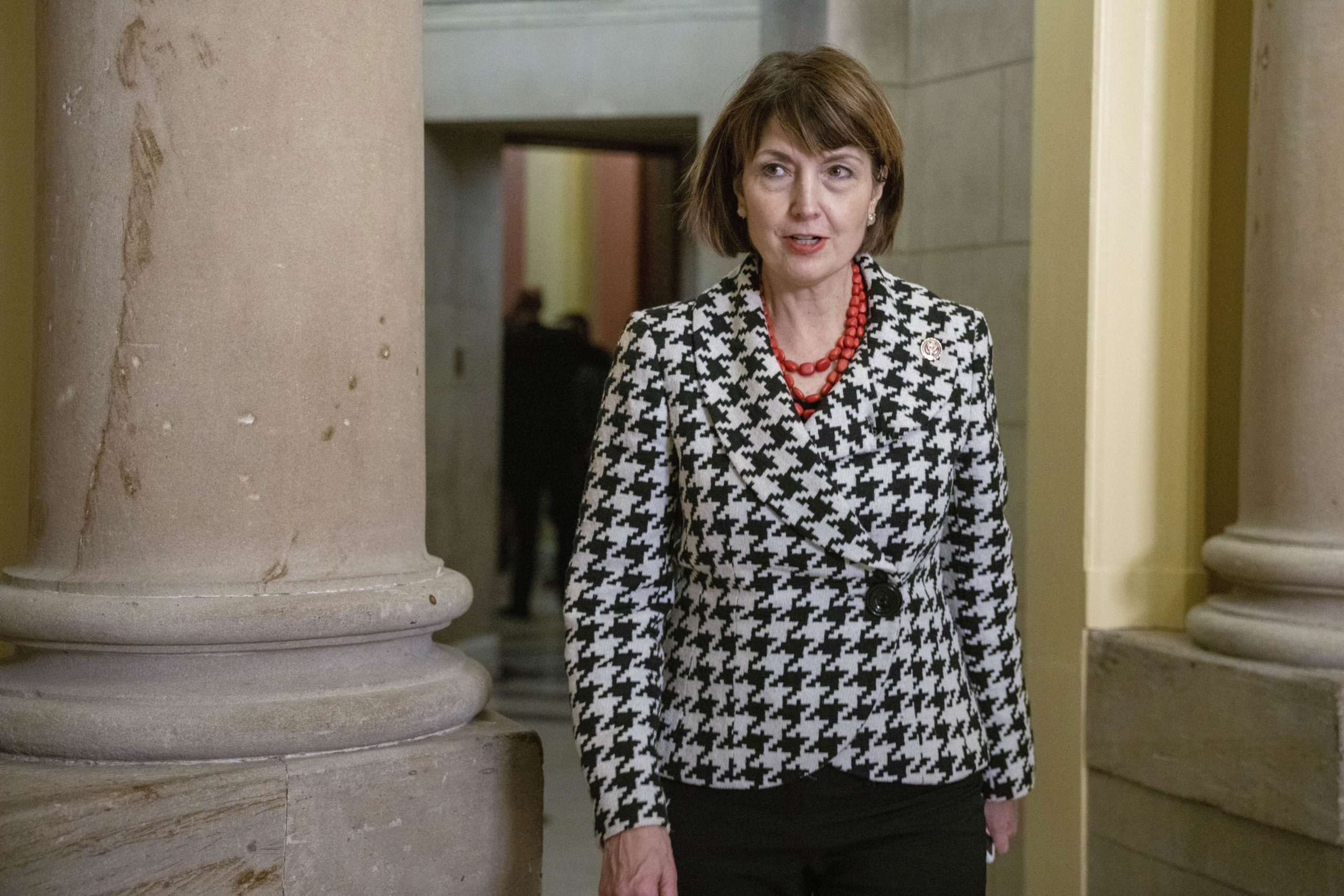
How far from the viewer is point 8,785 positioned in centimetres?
187

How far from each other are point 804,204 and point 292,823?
1.07 meters

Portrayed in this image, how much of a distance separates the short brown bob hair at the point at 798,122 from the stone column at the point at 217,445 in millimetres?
537

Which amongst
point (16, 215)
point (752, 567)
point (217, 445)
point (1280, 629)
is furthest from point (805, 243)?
point (1280, 629)

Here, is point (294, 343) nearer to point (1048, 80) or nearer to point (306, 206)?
point (306, 206)

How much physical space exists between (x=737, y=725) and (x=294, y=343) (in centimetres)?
83

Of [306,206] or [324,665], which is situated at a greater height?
[306,206]

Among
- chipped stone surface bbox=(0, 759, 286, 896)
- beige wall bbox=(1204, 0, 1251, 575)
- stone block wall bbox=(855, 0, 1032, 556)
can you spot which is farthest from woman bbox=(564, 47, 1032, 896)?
stone block wall bbox=(855, 0, 1032, 556)

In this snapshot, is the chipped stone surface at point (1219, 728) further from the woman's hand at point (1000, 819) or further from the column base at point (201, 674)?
the column base at point (201, 674)

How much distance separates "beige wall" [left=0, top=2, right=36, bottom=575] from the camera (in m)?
2.39

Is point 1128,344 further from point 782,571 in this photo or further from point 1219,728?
point 782,571

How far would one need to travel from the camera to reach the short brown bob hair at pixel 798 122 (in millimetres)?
1790

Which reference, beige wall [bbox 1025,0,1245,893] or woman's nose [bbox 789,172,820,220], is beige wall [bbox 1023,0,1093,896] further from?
woman's nose [bbox 789,172,820,220]

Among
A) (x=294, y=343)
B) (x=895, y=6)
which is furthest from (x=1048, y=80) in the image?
(x=294, y=343)

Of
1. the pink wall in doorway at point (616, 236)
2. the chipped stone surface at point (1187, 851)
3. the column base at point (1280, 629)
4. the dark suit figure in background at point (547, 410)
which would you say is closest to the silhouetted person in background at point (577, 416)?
the dark suit figure in background at point (547, 410)
